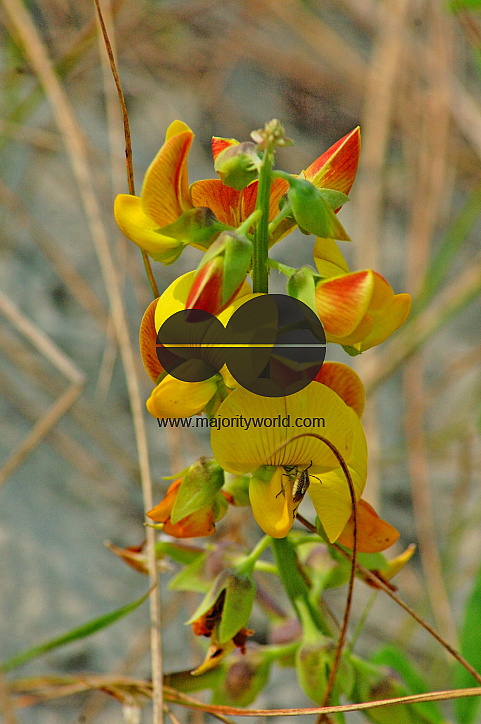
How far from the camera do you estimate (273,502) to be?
587 millimetres

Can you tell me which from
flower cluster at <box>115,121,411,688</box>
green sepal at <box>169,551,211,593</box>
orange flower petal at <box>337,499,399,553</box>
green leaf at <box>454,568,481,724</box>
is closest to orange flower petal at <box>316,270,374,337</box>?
flower cluster at <box>115,121,411,688</box>

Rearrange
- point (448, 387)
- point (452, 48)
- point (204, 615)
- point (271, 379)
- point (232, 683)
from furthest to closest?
point (452, 48) → point (448, 387) → point (232, 683) → point (204, 615) → point (271, 379)

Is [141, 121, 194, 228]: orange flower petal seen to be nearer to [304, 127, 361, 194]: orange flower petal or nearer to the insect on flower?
[304, 127, 361, 194]: orange flower petal

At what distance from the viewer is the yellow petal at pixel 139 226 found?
0.58 meters

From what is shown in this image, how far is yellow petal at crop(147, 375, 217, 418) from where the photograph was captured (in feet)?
1.86

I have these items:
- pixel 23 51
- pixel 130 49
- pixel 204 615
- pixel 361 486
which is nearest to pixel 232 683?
pixel 204 615

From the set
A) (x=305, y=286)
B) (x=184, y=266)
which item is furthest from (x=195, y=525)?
(x=184, y=266)

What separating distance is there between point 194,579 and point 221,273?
1.38 ft

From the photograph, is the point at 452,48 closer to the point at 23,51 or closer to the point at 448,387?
the point at 448,387

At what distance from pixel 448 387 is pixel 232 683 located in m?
1.34

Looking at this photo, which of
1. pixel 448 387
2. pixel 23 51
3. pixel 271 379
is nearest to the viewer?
pixel 271 379

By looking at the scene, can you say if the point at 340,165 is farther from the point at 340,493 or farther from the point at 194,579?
the point at 194,579

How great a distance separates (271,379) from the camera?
1.81ft

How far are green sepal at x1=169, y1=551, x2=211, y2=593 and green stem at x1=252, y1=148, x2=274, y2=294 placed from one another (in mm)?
367
